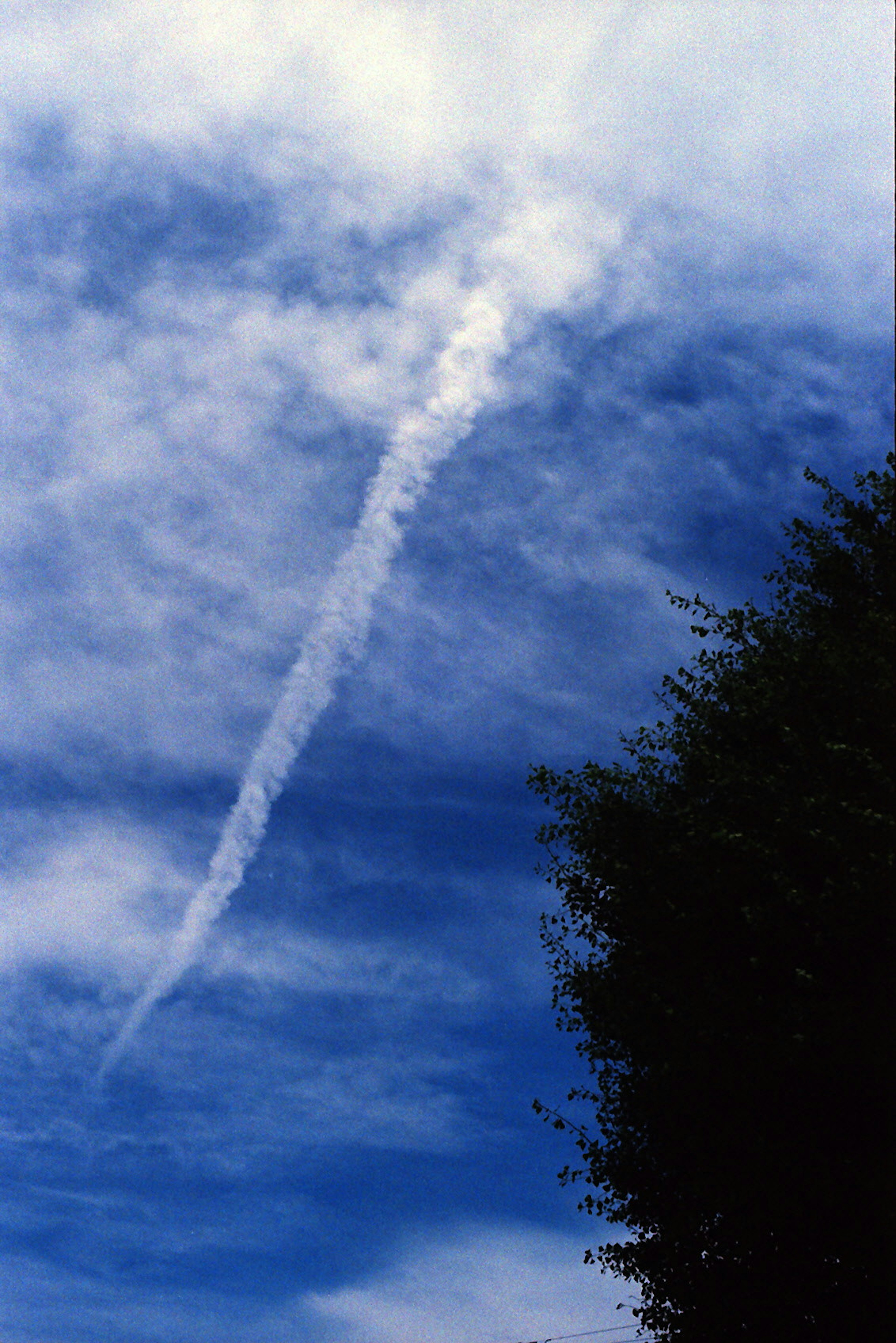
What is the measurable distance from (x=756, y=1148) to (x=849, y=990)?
12.3 feet

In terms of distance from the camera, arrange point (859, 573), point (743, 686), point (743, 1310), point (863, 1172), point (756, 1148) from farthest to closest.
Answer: point (859, 573) < point (743, 686) < point (743, 1310) < point (756, 1148) < point (863, 1172)

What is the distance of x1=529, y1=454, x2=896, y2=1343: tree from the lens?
18.7 m

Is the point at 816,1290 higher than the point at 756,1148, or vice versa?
the point at 756,1148

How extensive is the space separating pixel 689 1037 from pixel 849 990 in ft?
11.2

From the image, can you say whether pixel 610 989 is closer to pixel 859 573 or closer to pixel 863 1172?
pixel 863 1172

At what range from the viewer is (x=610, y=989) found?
2384 centimetres

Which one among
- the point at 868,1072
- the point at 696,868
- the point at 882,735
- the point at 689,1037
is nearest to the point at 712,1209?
the point at 689,1037

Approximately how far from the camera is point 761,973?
67.2 ft

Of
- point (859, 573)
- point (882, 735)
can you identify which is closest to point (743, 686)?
point (882, 735)

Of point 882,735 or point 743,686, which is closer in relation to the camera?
point 882,735

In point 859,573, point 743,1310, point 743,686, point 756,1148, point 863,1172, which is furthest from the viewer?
point 859,573

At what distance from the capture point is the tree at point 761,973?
18.7 meters

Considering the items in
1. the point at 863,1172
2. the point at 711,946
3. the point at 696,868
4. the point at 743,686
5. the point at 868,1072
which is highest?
the point at 743,686

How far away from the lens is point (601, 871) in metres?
24.4
